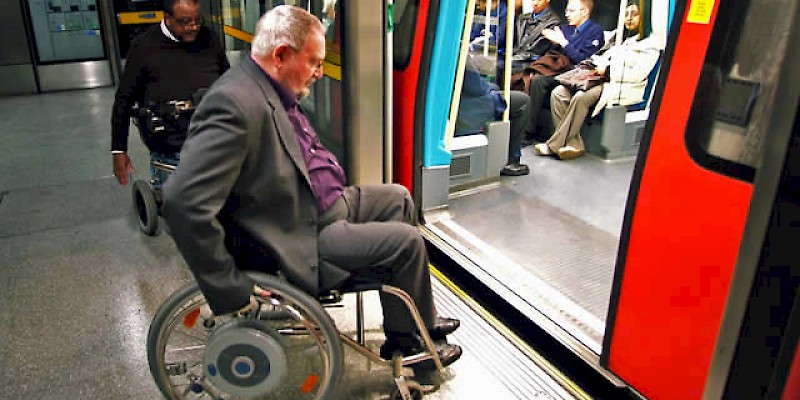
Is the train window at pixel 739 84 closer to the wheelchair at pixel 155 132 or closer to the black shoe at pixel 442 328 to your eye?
the black shoe at pixel 442 328

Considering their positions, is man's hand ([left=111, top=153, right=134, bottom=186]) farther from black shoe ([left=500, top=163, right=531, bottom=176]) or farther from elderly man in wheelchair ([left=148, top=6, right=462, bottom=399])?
black shoe ([left=500, top=163, right=531, bottom=176])

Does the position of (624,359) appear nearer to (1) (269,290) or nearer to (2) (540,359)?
(2) (540,359)

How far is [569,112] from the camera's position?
4441mm

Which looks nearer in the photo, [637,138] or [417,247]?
[417,247]

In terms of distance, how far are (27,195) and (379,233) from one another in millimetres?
2989

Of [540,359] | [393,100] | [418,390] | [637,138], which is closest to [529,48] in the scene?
[637,138]

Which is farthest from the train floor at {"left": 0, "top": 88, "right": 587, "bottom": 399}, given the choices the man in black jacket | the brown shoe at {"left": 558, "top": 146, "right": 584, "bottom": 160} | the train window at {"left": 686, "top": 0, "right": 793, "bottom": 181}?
the brown shoe at {"left": 558, "top": 146, "right": 584, "bottom": 160}

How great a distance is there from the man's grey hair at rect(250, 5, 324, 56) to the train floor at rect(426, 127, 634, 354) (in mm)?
1429

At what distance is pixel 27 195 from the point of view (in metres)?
3.85

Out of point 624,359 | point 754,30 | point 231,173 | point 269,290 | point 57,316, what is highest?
point 754,30

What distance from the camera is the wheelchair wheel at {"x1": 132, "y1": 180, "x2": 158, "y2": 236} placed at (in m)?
3.26

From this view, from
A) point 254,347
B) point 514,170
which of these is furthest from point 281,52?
point 514,170

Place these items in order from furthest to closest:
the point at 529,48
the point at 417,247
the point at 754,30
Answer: the point at 529,48
the point at 417,247
the point at 754,30

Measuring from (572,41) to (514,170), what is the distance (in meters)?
1.35
